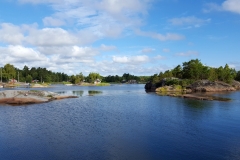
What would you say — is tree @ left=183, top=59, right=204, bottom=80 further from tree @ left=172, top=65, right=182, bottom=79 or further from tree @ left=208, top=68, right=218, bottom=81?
tree @ left=172, top=65, right=182, bottom=79

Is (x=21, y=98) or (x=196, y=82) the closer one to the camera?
(x=21, y=98)

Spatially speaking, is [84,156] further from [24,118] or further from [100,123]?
[24,118]

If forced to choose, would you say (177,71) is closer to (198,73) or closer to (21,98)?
(198,73)

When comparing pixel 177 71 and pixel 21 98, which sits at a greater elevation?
pixel 177 71

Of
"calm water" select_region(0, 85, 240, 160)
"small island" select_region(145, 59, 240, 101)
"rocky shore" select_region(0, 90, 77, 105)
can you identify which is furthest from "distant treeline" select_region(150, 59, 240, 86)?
"calm water" select_region(0, 85, 240, 160)

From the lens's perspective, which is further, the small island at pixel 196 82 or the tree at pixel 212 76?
the tree at pixel 212 76

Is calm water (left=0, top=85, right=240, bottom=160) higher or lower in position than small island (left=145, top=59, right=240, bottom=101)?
lower

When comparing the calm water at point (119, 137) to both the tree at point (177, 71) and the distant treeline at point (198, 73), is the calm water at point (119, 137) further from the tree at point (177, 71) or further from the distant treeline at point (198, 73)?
the tree at point (177, 71)

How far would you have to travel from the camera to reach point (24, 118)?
41.5 metres

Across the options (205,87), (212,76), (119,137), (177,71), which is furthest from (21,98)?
(177,71)

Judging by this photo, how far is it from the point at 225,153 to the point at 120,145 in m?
11.3

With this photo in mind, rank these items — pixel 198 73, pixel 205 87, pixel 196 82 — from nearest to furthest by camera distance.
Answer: pixel 205 87 → pixel 196 82 → pixel 198 73

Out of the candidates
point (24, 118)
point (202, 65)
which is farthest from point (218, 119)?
point (202, 65)

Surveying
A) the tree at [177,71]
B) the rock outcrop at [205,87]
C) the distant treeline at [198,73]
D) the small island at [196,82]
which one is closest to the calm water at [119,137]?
the small island at [196,82]
